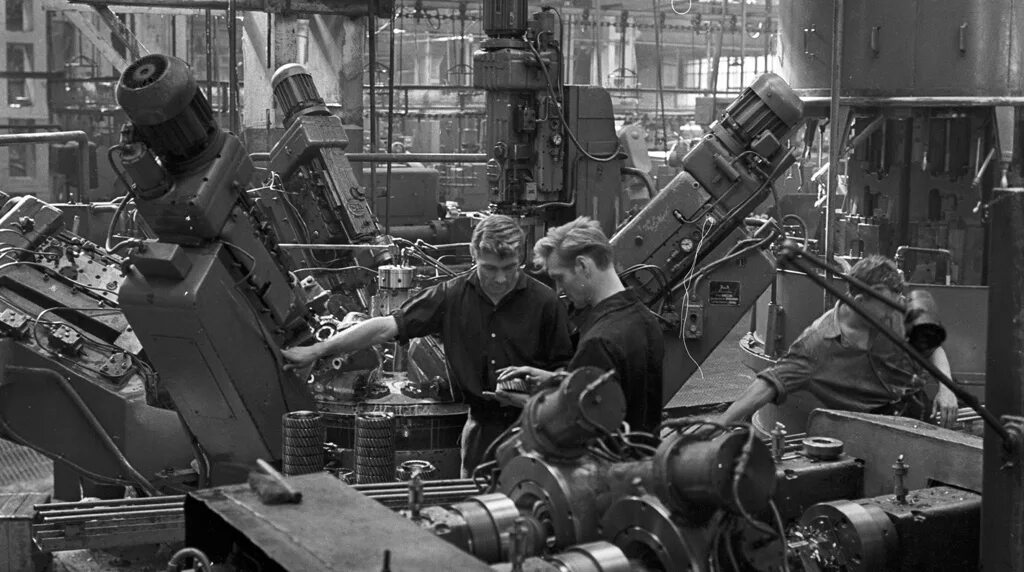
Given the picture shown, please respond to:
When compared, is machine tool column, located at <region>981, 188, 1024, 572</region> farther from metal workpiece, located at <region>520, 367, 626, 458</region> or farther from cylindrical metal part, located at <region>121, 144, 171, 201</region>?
cylindrical metal part, located at <region>121, 144, 171, 201</region>

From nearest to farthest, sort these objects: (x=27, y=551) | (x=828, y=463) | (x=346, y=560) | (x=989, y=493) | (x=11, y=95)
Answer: (x=346, y=560) → (x=989, y=493) → (x=27, y=551) → (x=828, y=463) → (x=11, y=95)

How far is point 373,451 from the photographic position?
4117 mm

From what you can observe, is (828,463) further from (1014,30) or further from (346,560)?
(1014,30)

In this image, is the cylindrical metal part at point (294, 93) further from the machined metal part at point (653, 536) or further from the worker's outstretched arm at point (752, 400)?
the machined metal part at point (653, 536)

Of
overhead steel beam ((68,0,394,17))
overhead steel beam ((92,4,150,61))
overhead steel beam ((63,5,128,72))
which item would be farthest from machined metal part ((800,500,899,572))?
overhead steel beam ((63,5,128,72))

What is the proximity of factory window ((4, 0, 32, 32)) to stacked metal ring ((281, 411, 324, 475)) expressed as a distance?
12.7 metres

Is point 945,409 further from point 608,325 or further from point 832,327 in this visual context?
point 608,325

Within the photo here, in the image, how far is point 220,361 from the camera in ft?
13.4

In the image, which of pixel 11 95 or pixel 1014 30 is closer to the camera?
pixel 1014 30

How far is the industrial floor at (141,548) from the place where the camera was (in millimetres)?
3957

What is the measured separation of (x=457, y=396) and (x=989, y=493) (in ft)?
7.60

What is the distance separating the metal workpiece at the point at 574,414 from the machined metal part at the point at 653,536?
159 mm

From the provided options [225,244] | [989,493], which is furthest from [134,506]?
[989,493]

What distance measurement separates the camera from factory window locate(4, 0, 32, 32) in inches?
588
